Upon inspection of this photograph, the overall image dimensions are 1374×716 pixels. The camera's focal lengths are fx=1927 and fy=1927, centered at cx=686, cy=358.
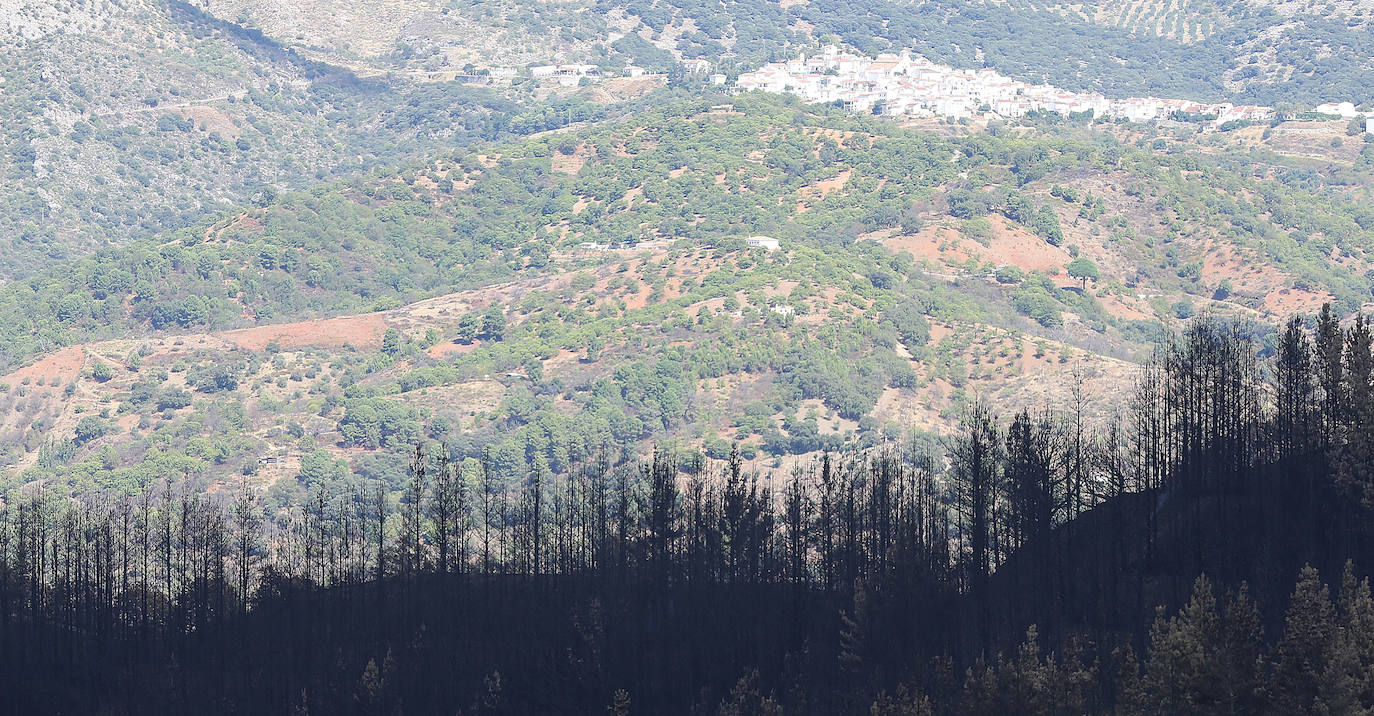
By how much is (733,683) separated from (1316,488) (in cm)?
2911

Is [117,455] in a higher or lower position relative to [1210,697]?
higher

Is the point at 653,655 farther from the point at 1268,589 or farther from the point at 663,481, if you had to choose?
the point at 1268,589

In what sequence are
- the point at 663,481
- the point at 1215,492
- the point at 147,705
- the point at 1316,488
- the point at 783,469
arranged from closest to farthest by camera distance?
the point at 1316,488 → the point at 1215,492 → the point at 147,705 → the point at 663,481 → the point at 783,469

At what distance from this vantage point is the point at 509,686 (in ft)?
319

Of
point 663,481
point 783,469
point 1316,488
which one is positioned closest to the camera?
point 1316,488

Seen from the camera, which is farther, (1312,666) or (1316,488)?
(1316,488)

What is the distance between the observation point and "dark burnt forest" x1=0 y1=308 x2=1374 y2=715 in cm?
8156

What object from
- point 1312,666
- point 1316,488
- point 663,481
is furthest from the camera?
point 663,481

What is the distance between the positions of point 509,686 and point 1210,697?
44.0 metres

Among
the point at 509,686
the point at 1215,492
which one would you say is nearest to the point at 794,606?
the point at 509,686

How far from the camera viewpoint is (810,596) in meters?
104

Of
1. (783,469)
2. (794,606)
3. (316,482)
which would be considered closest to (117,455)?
(316,482)

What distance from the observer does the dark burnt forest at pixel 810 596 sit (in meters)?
81.6

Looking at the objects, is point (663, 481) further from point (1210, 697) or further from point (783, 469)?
point (783, 469)
